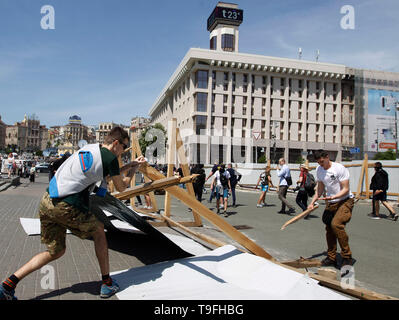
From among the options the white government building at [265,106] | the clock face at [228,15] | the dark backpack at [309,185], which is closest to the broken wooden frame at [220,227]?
the dark backpack at [309,185]

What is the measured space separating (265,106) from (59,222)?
6489 cm

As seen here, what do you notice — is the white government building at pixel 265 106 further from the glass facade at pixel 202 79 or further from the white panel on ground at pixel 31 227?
the white panel on ground at pixel 31 227

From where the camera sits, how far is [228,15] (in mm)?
82938

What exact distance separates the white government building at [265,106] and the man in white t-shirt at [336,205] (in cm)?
5352

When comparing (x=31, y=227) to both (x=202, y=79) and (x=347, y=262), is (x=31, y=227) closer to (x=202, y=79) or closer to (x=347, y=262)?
(x=347, y=262)

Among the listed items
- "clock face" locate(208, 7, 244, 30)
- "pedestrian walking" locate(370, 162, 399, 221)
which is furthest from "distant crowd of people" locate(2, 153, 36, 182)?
"clock face" locate(208, 7, 244, 30)

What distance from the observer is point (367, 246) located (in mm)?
6770

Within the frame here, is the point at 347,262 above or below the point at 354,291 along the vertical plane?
below

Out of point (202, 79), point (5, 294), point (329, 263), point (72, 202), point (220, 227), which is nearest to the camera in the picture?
point (5, 294)

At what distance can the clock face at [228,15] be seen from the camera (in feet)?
271

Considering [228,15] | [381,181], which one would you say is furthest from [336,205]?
[228,15]

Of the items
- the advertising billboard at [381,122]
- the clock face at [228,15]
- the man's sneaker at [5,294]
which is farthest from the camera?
the clock face at [228,15]

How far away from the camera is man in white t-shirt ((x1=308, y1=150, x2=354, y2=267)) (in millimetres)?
5152
